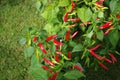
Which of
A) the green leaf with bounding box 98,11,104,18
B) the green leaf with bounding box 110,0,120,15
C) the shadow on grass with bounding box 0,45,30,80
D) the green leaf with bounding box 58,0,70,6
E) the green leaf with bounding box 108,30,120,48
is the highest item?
the green leaf with bounding box 58,0,70,6

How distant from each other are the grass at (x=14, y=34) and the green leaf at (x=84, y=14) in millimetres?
1137

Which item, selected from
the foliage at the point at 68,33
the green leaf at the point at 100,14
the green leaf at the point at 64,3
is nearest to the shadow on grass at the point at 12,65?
the foliage at the point at 68,33

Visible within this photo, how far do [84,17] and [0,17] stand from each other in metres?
1.98

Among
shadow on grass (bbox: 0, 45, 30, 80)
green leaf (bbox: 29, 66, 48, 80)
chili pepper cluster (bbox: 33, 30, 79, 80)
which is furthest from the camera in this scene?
shadow on grass (bbox: 0, 45, 30, 80)

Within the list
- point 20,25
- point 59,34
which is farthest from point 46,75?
point 20,25

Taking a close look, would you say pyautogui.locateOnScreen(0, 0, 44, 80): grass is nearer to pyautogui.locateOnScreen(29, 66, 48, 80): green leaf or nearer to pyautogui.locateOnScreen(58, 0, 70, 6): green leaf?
pyautogui.locateOnScreen(58, 0, 70, 6): green leaf

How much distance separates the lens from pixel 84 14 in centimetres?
178

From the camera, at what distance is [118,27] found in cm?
169

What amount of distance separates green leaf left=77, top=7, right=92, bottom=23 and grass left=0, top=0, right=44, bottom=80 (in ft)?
3.73

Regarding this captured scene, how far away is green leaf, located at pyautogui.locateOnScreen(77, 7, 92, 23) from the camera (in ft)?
5.76

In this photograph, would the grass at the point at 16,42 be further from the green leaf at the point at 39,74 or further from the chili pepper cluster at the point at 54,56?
the green leaf at the point at 39,74

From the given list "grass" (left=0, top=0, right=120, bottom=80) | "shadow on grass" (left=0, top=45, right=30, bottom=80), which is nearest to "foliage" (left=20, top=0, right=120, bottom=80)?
"grass" (left=0, top=0, right=120, bottom=80)

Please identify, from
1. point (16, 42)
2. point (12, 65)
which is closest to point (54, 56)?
point (12, 65)

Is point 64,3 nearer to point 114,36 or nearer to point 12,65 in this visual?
point 114,36
